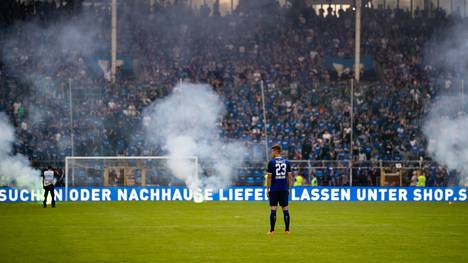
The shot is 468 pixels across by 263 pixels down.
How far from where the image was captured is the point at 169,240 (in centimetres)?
1828

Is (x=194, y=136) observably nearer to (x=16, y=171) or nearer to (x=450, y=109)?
(x=16, y=171)

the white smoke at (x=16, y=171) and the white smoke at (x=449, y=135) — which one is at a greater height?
the white smoke at (x=449, y=135)

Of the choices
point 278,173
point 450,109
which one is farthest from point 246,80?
point 278,173

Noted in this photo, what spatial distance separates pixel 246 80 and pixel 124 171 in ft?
38.1

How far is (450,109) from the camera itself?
43.8 metres

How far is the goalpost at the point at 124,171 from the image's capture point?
37.0m

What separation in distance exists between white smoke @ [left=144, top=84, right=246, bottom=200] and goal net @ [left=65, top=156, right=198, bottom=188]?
0.34 meters

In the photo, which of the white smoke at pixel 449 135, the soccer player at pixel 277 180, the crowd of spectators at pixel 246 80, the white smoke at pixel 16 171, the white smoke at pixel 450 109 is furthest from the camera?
the crowd of spectators at pixel 246 80

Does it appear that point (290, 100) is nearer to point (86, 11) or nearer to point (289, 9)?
point (289, 9)

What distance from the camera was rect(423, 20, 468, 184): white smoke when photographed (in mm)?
40531

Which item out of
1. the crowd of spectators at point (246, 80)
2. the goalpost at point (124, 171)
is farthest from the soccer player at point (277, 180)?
the crowd of spectators at point (246, 80)

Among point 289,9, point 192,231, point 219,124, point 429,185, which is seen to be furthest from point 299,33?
point 192,231

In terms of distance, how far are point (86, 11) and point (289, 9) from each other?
1237cm

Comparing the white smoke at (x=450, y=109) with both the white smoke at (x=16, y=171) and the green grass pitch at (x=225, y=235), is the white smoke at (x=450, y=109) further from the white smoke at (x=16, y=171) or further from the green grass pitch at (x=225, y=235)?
the white smoke at (x=16, y=171)
